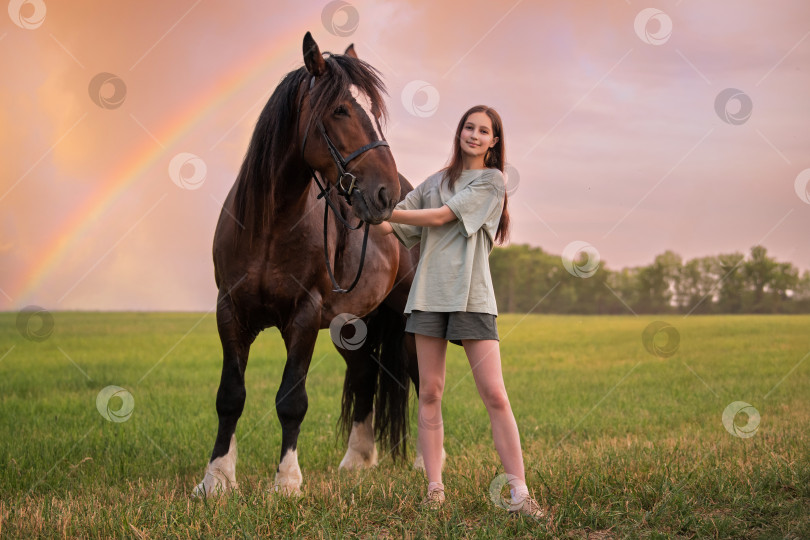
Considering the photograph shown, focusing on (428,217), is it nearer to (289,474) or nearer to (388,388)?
(289,474)

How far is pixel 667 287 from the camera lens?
34.3 metres

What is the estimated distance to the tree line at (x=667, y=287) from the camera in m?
30.3

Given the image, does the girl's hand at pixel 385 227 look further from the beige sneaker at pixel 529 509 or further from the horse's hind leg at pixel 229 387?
the beige sneaker at pixel 529 509

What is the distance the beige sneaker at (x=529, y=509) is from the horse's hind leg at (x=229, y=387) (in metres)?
2.11

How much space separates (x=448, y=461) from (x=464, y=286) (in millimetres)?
2784

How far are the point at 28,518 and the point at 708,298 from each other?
1383 inches

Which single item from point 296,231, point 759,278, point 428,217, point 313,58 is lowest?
point 428,217

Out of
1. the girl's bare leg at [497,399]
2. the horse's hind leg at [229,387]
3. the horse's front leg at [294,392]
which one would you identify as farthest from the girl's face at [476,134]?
the horse's hind leg at [229,387]

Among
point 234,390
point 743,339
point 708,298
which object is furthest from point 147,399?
point 708,298

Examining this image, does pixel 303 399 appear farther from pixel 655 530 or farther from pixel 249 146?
pixel 655 530
